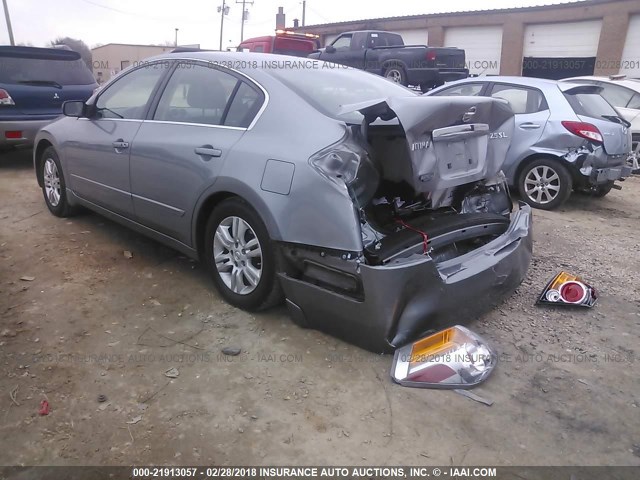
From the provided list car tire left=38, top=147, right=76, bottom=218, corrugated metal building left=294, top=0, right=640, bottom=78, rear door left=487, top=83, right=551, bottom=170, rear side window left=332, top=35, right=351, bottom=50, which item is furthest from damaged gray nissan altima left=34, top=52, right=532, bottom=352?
corrugated metal building left=294, top=0, right=640, bottom=78

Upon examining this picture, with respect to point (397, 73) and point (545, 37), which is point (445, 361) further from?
point (545, 37)

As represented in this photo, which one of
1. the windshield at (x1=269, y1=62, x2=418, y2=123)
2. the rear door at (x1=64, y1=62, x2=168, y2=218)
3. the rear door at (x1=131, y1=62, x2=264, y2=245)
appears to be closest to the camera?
the windshield at (x1=269, y1=62, x2=418, y2=123)

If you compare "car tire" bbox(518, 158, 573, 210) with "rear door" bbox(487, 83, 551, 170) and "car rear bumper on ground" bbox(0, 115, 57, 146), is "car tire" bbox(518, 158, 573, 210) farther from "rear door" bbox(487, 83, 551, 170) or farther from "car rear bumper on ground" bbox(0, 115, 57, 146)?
"car rear bumper on ground" bbox(0, 115, 57, 146)

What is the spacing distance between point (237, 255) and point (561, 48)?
23373mm

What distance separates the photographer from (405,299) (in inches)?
108

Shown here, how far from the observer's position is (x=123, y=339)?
3146 mm

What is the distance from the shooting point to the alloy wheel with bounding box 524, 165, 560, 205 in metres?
6.26

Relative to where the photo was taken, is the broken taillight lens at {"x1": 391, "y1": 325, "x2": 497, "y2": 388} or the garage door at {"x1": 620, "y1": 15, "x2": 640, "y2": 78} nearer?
the broken taillight lens at {"x1": 391, "y1": 325, "x2": 497, "y2": 388}

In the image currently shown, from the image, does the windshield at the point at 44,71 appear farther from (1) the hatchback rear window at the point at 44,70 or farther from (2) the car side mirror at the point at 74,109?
(2) the car side mirror at the point at 74,109

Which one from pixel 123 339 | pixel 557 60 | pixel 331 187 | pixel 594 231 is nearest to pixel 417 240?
pixel 331 187

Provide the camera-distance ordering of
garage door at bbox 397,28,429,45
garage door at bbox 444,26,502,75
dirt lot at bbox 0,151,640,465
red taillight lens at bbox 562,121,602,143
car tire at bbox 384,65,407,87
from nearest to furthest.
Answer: dirt lot at bbox 0,151,640,465
red taillight lens at bbox 562,121,602,143
car tire at bbox 384,65,407,87
garage door at bbox 444,26,502,75
garage door at bbox 397,28,429,45

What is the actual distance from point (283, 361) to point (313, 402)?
1.32 feet

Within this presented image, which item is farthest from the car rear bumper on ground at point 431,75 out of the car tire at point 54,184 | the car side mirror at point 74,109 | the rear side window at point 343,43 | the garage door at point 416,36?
the garage door at point 416,36

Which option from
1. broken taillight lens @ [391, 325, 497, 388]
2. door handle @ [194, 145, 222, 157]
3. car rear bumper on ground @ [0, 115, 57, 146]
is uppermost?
door handle @ [194, 145, 222, 157]
